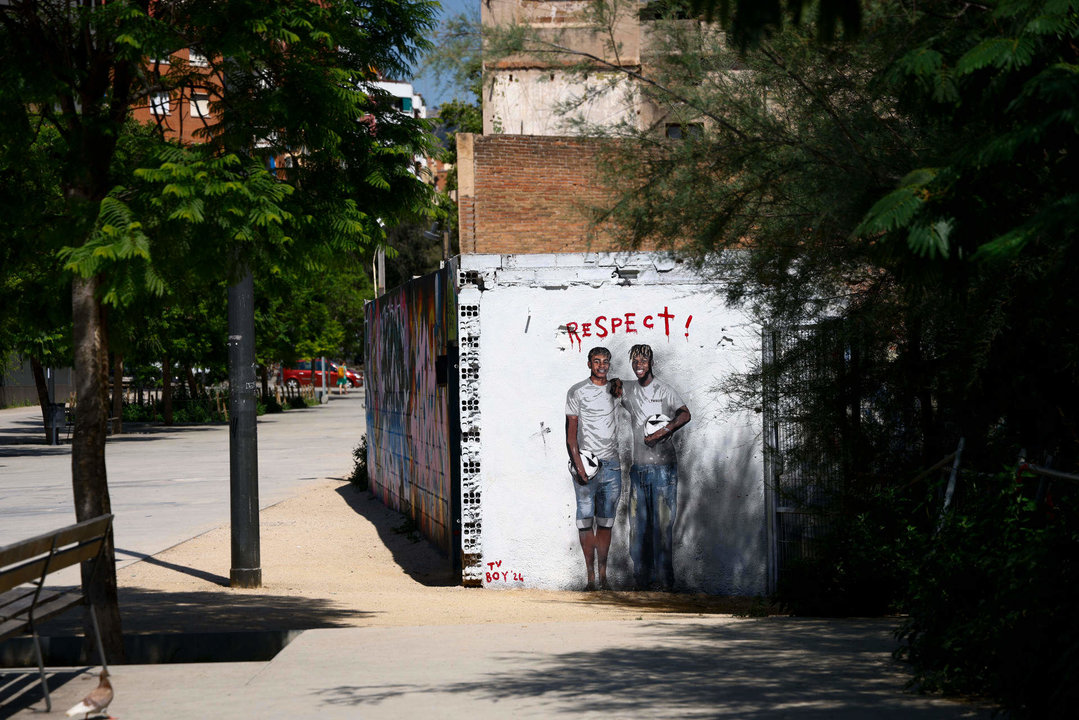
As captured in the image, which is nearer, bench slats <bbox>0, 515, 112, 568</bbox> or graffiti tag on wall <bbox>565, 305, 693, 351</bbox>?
bench slats <bbox>0, 515, 112, 568</bbox>

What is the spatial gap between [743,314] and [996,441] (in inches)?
165

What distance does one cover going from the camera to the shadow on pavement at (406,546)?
1302cm

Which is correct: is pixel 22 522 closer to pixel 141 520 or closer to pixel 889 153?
pixel 141 520

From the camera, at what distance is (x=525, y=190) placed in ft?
67.2

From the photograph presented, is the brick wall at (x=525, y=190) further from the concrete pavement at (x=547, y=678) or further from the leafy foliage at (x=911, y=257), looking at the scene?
the concrete pavement at (x=547, y=678)

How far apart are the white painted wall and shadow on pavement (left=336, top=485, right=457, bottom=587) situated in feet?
4.09

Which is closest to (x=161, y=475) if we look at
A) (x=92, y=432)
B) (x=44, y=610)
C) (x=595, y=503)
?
(x=595, y=503)

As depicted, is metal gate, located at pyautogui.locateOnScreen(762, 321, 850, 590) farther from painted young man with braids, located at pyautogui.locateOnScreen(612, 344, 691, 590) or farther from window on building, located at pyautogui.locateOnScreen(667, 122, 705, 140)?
window on building, located at pyautogui.locateOnScreen(667, 122, 705, 140)

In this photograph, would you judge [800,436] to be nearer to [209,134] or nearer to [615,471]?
[615,471]

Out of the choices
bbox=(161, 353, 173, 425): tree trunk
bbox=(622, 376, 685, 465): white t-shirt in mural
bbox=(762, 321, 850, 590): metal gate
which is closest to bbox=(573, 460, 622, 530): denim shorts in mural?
bbox=(622, 376, 685, 465): white t-shirt in mural

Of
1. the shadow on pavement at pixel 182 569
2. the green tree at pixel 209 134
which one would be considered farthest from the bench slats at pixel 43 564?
the shadow on pavement at pixel 182 569

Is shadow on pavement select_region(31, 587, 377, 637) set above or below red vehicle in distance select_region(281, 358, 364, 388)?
below

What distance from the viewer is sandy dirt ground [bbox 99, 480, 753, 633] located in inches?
388

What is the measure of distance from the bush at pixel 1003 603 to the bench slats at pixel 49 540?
4.67 meters
